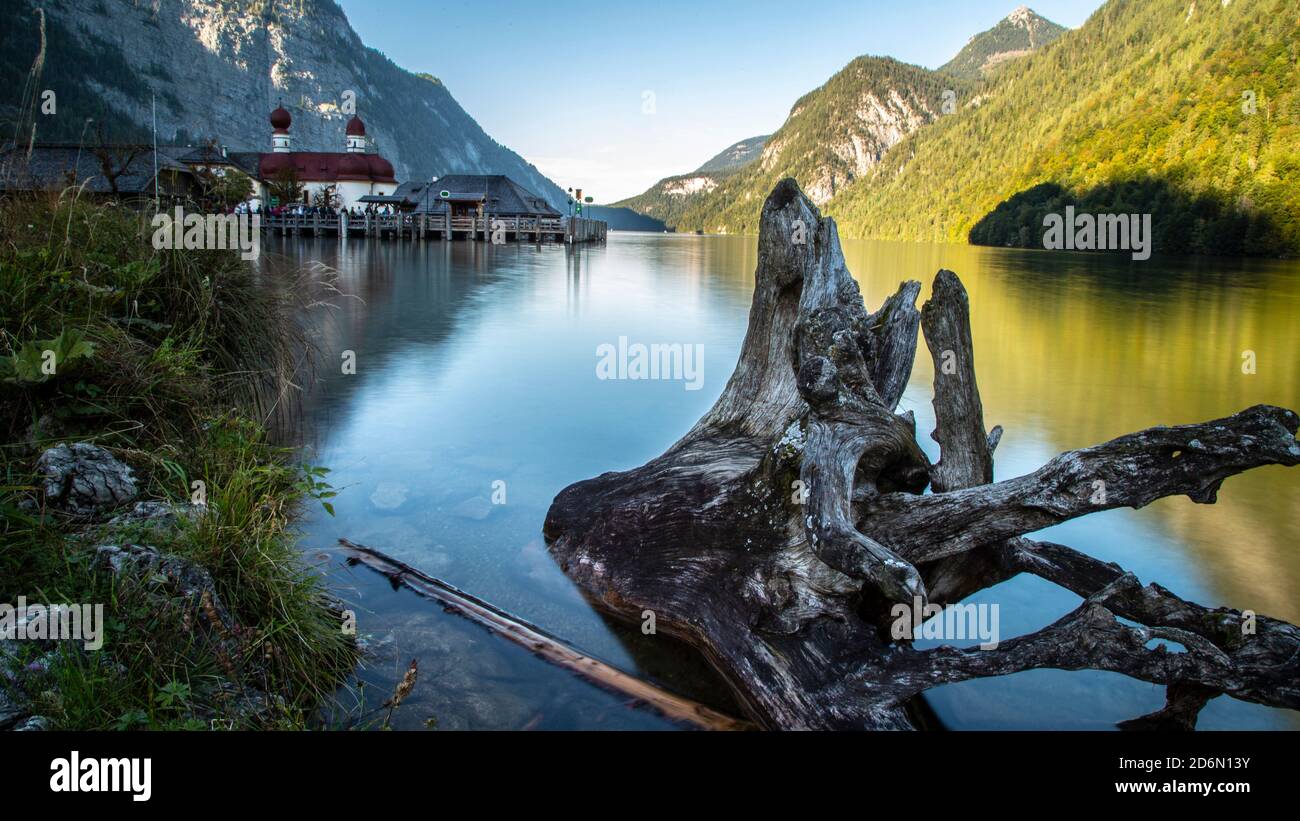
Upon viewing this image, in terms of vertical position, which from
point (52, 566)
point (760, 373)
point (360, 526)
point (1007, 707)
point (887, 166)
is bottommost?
point (1007, 707)

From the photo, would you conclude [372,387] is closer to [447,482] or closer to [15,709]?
[447,482]

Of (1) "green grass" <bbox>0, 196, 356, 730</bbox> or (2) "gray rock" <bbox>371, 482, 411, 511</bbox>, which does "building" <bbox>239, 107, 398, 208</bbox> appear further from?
(1) "green grass" <bbox>0, 196, 356, 730</bbox>

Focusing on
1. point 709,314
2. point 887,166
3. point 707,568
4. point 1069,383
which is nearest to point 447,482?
point 707,568

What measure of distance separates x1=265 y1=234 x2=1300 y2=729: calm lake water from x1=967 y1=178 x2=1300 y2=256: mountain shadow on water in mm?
40119

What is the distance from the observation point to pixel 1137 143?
8481 cm

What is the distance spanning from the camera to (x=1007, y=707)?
3703 millimetres

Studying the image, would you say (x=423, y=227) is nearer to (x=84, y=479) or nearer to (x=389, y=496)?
(x=389, y=496)

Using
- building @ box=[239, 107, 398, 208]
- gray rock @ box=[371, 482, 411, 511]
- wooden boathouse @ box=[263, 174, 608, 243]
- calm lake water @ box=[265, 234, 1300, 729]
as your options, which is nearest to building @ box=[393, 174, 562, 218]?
wooden boathouse @ box=[263, 174, 608, 243]

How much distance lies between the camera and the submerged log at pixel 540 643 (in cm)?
352

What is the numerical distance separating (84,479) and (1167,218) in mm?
73574

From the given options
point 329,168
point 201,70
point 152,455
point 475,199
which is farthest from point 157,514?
point 201,70

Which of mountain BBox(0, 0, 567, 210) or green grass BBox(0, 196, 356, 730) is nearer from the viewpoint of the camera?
green grass BBox(0, 196, 356, 730)

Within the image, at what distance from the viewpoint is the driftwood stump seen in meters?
2.89
